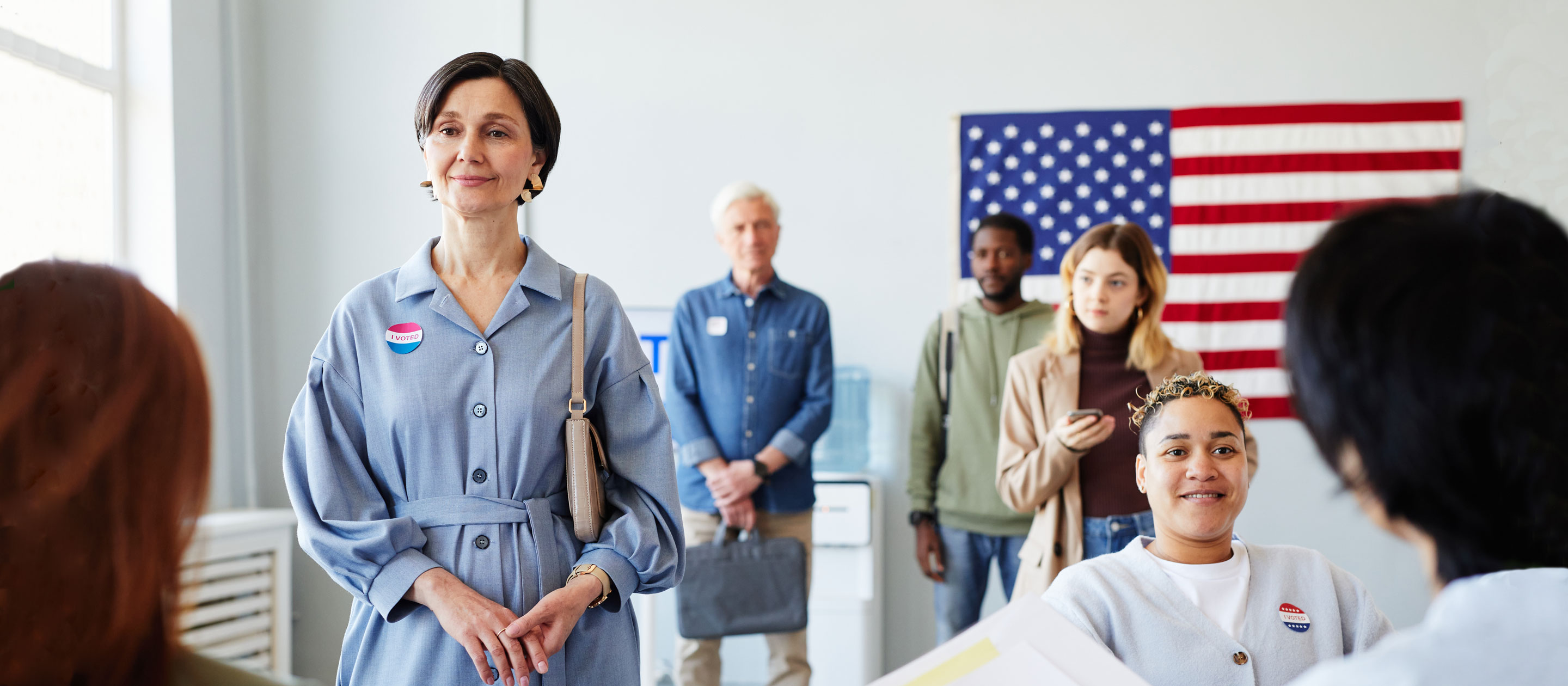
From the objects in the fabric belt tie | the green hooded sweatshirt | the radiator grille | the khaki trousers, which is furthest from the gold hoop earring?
the radiator grille

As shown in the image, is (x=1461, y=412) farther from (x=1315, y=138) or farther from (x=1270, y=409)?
(x=1315, y=138)

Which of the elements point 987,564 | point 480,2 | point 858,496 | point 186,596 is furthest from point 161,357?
point 480,2

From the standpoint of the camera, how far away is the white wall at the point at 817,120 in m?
4.02

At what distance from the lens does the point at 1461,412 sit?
667mm

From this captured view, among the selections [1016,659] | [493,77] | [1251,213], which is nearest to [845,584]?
[1251,213]

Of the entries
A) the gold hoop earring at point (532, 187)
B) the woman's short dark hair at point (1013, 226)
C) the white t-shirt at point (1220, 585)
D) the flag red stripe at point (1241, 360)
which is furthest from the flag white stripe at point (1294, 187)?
the gold hoop earring at point (532, 187)

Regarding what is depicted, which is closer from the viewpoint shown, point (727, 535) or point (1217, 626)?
point (1217, 626)

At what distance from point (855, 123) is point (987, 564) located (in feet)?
6.40

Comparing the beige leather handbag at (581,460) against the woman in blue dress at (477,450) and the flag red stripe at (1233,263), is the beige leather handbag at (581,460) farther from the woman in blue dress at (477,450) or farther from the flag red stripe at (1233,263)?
the flag red stripe at (1233,263)

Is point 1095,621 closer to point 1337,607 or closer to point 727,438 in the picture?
point 1337,607

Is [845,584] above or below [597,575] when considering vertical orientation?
below

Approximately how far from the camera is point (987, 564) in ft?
10.3

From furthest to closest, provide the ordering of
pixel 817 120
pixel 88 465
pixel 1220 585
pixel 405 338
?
pixel 817 120
pixel 1220 585
pixel 405 338
pixel 88 465

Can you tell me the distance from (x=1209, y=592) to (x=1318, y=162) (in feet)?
9.79
